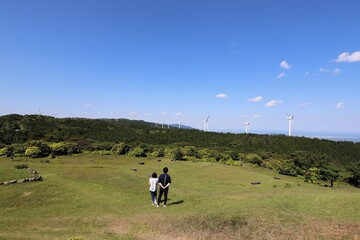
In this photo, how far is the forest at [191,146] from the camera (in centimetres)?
6469

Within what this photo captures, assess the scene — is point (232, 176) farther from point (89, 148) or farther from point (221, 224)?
point (89, 148)

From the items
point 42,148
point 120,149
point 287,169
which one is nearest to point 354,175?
point 287,169

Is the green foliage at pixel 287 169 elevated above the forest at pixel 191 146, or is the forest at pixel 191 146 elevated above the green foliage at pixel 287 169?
the forest at pixel 191 146

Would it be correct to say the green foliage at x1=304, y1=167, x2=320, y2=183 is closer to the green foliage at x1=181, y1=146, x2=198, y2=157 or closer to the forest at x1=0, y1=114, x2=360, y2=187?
the forest at x1=0, y1=114, x2=360, y2=187

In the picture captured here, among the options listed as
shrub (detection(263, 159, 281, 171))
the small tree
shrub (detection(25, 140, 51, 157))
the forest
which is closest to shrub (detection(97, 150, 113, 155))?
the forest

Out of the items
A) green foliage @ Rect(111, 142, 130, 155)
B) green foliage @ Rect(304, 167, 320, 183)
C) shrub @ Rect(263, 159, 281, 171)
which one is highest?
green foliage @ Rect(111, 142, 130, 155)

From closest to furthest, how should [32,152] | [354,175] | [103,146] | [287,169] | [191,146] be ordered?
[354,175]
[32,152]
[287,169]
[103,146]
[191,146]

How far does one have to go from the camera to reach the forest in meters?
64.7

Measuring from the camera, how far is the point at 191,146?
80.9 m

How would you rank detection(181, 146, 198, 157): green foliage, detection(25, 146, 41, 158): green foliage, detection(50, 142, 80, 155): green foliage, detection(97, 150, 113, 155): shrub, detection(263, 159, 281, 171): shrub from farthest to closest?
detection(181, 146, 198, 157): green foliage < detection(97, 150, 113, 155): shrub < detection(50, 142, 80, 155): green foliage < detection(263, 159, 281, 171): shrub < detection(25, 146, 41, 158): green foliage

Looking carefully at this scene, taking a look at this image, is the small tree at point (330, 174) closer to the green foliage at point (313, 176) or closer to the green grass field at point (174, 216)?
the green foliage at point (313, 176)

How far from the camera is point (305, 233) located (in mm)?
13078

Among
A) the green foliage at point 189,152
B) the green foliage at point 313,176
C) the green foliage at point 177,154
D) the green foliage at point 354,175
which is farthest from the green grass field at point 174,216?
the green foliage at point 354,175

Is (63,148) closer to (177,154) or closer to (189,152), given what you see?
(177,154)
